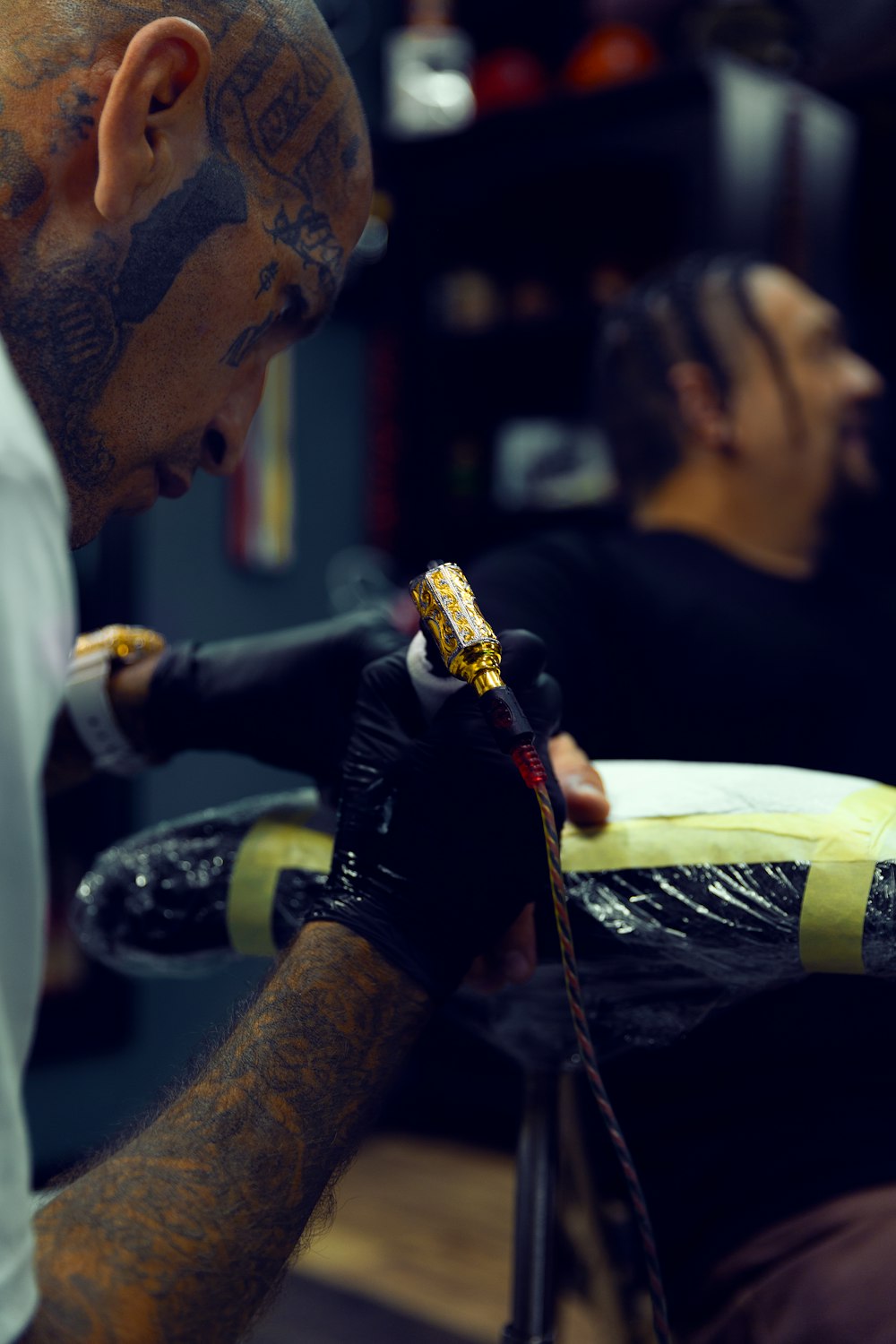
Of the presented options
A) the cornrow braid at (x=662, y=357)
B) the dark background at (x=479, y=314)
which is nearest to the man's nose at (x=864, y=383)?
the cornrow braid at (x=662, y=357)

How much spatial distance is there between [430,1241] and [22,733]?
2098 mm

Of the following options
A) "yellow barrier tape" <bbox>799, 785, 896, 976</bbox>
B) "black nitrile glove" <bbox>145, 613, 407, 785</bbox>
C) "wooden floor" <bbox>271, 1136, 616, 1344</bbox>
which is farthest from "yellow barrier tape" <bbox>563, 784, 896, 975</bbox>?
"wooden floor" <bbox>271, 1136, 616, 1344</bbox>

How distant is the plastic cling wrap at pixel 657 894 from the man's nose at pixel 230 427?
0.26 m

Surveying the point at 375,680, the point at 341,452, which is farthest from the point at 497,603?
the point at 341,452

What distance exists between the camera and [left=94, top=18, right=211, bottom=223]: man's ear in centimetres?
71

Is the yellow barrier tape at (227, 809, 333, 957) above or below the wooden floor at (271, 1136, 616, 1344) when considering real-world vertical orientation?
above

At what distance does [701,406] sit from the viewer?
71.0 inches

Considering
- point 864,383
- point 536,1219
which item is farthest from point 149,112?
point 864,383

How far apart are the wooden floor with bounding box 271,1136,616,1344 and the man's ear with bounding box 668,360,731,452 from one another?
4.00 feet

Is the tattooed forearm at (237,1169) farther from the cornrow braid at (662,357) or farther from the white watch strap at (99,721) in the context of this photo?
the cornrow braid at (662,357)

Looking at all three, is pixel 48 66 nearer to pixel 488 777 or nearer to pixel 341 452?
pixel 488 777

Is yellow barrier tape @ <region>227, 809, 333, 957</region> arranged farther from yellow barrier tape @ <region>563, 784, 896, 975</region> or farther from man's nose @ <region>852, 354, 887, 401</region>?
man's nose @ <region>852, 354, 887, 401</region>

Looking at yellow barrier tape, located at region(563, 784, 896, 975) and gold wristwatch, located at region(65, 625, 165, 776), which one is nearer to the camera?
yellow barrier tape, located at region(563, 784, 896, 975)

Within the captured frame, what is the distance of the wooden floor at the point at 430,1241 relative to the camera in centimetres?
208
